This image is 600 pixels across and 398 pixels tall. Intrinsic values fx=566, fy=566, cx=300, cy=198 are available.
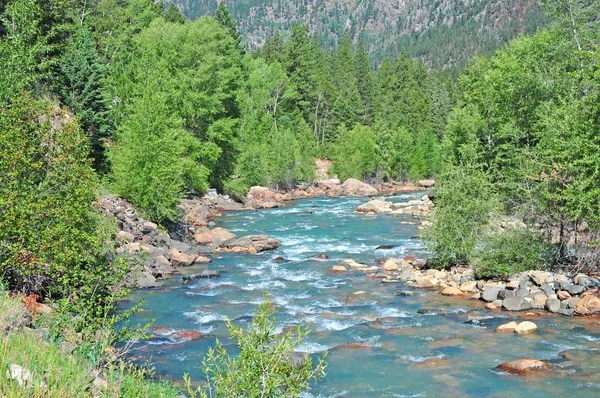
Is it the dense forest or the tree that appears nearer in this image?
the dense forest

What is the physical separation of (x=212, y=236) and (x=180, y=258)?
19.2 ft

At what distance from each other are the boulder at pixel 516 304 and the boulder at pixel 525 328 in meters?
2.07

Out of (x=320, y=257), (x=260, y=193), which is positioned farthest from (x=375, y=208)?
(x=320, y=257)

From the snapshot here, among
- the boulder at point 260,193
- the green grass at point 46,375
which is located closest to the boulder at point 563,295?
the green grass at point 46,375

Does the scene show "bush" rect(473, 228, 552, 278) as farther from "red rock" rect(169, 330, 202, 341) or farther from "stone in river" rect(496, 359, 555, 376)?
"red rock" rect(169, 330, 202, 341)

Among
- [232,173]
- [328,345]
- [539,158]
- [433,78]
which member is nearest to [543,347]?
[328,345]

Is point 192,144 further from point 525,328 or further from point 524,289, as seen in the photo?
point 525,328

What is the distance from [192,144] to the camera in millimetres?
45031

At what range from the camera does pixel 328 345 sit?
1650 cm

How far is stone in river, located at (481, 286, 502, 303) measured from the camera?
2044 cm

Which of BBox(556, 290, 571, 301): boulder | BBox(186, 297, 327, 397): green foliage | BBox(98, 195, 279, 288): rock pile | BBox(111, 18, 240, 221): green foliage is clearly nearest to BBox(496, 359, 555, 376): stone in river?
BBox(556, 290, 571, 301): boulder

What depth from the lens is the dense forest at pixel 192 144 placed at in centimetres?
1359

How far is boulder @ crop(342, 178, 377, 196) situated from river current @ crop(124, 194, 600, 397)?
40.3 metres

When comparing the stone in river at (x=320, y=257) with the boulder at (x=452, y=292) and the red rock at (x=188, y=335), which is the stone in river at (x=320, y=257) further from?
the red rock at (x=188, y=335)
